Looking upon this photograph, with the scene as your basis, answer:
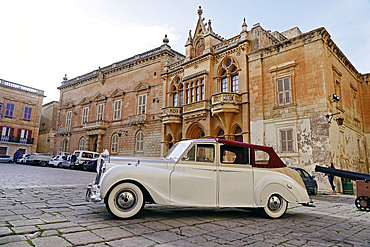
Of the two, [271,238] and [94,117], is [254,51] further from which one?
[94,117]

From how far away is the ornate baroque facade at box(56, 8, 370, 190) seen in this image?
13.7 m

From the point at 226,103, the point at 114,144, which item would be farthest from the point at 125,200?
the point at 114,144

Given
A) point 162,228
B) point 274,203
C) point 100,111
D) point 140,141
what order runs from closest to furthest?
point 162,228 → point 274,203 → point 140,141 → point 100,111

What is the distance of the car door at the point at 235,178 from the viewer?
534 centimetres

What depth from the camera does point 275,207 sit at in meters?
5.69

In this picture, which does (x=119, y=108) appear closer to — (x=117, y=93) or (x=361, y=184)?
(x=117, y=93)

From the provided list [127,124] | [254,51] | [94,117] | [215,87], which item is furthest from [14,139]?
[254,51]

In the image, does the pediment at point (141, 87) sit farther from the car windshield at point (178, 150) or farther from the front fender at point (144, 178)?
the front fender at point (144, 178)

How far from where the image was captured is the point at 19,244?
3096mm

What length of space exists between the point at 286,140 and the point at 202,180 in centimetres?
1068

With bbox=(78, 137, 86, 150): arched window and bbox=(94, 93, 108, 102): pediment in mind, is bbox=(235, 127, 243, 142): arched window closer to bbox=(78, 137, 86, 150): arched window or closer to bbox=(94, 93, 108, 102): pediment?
bbox=(94, 93, 108, 102): pediment

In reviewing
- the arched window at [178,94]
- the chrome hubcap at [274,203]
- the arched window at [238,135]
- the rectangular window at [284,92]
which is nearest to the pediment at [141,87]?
the arched window at [178,94]

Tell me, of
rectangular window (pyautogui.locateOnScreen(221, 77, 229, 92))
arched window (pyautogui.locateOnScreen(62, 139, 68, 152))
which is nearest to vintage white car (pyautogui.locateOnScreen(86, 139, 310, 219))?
rectangular window (pyautogui.locateOnScreen(221, 77, 229, 92))

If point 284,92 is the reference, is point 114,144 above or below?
below
